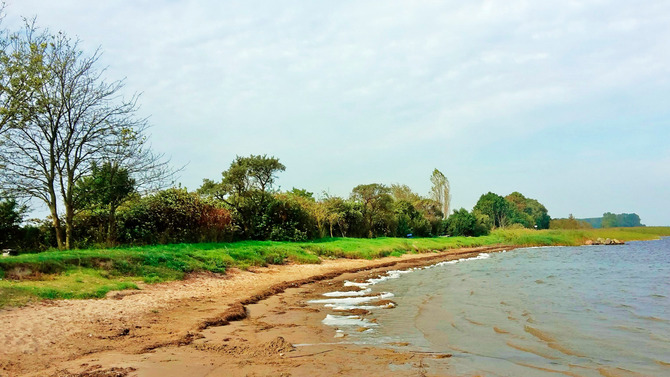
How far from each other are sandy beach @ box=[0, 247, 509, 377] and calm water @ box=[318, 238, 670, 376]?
877 millimetres

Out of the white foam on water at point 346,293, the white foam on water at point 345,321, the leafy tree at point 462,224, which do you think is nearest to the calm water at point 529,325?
the white foam on water at point 345,321

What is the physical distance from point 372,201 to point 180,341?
35.1 meters

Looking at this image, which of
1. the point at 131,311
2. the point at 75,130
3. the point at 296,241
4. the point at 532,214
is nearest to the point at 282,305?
the point at 131,311

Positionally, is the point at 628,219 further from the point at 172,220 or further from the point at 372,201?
the point at 172,220

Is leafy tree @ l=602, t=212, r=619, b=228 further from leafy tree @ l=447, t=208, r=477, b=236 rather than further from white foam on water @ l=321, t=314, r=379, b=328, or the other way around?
white foam on water @ l=321, t=314, r=379, b=328

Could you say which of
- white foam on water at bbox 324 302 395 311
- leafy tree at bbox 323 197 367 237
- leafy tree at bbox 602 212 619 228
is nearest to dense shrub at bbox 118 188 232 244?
leafy tree at bbox 323 197 367 237

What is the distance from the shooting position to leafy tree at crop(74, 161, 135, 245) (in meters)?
19.6

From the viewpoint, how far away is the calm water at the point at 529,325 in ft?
22.0

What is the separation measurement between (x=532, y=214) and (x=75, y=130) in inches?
4344

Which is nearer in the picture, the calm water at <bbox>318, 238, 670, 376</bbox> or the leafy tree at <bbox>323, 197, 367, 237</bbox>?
the calm water at <bbox>318, 238, 670, 376</bbox>

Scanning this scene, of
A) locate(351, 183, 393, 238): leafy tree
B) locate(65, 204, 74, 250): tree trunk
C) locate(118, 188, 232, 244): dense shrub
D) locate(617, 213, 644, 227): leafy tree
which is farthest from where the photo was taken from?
locate(617, 213, 644, 227): leafy tree

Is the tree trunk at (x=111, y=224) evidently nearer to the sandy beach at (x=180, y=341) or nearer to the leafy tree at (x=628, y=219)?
the sandy beach at (x=180, y=341)

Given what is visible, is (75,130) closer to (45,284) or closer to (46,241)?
(46,241)

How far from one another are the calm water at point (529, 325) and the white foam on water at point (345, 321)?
2cm
